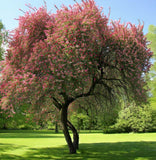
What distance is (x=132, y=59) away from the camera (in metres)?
11.4

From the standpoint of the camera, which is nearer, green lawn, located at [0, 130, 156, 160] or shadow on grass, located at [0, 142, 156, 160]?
shadow on grass, located at [0, 142, 156, 160]

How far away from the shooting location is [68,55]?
33.5 ft

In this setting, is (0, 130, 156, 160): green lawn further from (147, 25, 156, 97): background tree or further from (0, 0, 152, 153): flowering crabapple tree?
(147, 25, 156, 97): background tree

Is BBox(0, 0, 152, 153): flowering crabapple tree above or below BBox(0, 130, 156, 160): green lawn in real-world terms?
above

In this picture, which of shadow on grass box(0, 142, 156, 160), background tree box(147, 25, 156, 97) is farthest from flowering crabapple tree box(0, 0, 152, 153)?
background tree box(147, 25, 156, 97)

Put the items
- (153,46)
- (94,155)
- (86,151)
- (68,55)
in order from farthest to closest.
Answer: (153,46)
(86,151)
(94,155)
(68,55)

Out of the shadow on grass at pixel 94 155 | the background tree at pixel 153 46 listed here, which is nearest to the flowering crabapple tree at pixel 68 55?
the shadow on grass at pixel 94 155

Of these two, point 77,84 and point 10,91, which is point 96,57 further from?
point 10,91

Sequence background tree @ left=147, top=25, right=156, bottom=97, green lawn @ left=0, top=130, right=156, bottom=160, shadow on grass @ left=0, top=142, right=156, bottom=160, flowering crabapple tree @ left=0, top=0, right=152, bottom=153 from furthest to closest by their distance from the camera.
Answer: background tree @ left=147, top=25, right=156, bottom=97, green lawn @ left=0, top=130, right=156, bottom=160, shadow on grass @ left=0, top=142, right=156, bottom=160, flowering crabapple tree @ left=0, top=0, right=152, bottom=153

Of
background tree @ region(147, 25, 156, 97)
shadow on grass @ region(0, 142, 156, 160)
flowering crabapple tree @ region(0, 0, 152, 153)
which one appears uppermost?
background tree @ region(147, 25, 156, 97)

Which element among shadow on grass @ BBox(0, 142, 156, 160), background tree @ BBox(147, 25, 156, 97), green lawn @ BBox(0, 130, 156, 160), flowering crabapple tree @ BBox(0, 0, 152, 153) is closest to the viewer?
flowering crabapple tree @ BBox(0, 0, 152, 153)

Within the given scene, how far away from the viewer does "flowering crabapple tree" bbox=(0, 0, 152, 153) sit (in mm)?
10148

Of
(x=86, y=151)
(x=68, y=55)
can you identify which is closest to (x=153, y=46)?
(x=86, y=151)

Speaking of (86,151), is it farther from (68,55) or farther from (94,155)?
(68,55)
